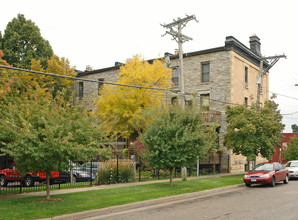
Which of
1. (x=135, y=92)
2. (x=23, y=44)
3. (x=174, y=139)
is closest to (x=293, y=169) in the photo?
(x=174, y=139)

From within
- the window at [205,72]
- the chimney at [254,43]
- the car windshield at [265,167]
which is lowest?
the car windshield at [265,167]

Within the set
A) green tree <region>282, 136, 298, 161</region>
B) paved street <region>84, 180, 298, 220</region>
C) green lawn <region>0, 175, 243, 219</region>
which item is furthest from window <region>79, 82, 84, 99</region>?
paved street <region>84, 180, 298, 220</region>

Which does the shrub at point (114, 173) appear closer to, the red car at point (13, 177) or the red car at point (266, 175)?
the red car at point (13, 177)

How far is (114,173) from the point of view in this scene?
18438 millimetres

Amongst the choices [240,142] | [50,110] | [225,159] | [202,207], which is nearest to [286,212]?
[202,207]

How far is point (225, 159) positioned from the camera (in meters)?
28.9

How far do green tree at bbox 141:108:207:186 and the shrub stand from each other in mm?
3218

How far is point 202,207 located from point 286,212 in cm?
281

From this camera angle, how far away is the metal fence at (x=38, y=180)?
15711 millimetres

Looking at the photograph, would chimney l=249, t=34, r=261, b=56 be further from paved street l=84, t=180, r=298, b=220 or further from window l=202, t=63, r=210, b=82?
paved street l=84, t=180, r=298, b=220

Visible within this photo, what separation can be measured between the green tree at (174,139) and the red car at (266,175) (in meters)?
3.73

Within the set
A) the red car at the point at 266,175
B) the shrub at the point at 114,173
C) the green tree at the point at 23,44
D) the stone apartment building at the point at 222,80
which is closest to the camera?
the red car at the point at 266,175

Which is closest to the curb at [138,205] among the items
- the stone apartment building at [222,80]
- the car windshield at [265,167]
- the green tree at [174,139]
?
the green tree at [174,139]

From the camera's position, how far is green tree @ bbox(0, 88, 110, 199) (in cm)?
1084
